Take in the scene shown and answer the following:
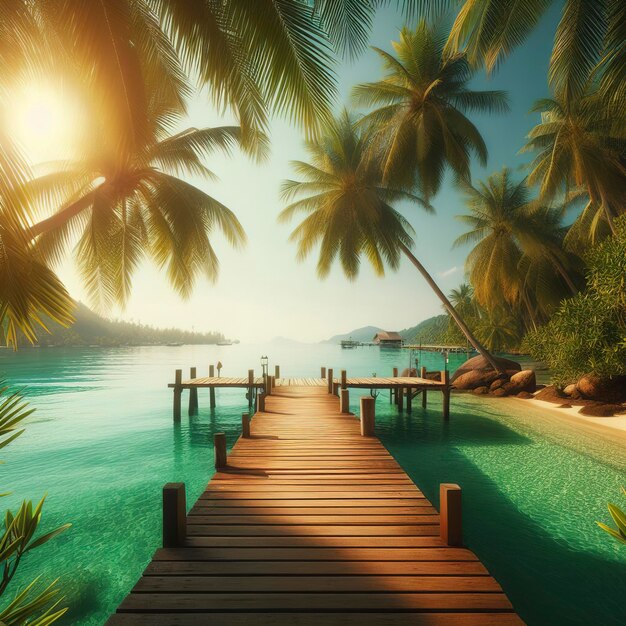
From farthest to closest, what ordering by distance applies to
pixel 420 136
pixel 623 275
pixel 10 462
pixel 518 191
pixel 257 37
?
pixel 518 191 → pixel 420 136 → pixel 623 275 → pixel 10 462 → pixel 257 37

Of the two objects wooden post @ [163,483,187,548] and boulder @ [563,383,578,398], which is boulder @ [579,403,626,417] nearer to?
boulder @ [563,383,578,398]

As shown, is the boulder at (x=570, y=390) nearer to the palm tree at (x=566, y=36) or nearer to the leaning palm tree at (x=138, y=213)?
the palm tree at (x=566, y=36)

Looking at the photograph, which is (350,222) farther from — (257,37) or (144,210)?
(257,37)

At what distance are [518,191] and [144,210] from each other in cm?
2562

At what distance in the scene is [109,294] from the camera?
12.6 m

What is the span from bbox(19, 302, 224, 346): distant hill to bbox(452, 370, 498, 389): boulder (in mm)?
84331

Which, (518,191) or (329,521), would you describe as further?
(518,191)

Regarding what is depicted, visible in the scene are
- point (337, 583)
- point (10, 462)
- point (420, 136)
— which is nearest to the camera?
point (337, 583)

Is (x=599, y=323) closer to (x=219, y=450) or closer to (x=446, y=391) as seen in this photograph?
(x=446, y=391)

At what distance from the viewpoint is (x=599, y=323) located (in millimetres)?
14648

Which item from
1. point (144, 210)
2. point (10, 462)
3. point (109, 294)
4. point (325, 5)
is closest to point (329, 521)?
point (325, 5)

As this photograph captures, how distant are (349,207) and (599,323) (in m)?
12.6

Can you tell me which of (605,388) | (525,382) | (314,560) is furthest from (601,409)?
(314,560)

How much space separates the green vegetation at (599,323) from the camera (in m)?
13.6
